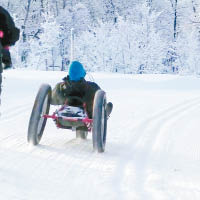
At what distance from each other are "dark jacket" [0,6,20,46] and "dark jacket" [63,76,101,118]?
260 cm

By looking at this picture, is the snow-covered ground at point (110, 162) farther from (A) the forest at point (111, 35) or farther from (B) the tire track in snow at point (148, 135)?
(A) the forest at point (111, 35)

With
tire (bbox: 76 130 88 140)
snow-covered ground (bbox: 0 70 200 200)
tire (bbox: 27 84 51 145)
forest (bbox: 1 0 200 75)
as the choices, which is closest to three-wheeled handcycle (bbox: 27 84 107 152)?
tire (bbox: 27 84 51 145)

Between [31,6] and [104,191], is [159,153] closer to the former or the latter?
[104,191]

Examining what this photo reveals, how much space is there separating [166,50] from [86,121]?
135 ft

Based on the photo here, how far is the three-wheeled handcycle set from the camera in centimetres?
579

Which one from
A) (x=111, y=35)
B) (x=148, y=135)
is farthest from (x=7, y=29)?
(x=111, y=35)

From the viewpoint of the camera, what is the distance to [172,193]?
14.0ft

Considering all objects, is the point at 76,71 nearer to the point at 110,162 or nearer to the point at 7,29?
the point at 110,162

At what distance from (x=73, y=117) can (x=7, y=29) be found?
2604 millimetres

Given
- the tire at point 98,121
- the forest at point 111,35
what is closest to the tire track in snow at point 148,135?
the tire at point 98,121

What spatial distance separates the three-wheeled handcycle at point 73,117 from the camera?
5.79 metres

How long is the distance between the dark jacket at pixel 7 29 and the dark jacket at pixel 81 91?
8.54 ft

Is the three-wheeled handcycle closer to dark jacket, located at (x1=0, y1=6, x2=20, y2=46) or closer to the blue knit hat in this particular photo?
the blue knit hat

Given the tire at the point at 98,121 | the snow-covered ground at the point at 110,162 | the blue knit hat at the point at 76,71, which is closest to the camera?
the snow-covered ground at the point at 110,162
